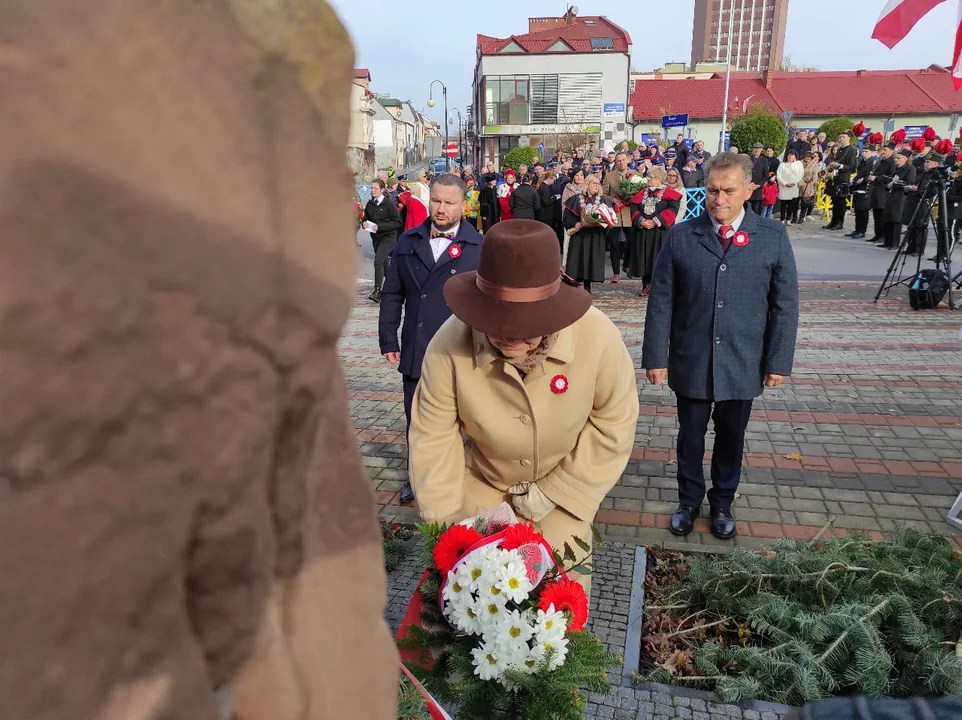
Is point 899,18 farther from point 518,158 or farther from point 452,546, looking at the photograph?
point 518,158

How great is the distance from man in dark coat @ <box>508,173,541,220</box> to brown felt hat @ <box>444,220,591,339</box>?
1252 centimetres

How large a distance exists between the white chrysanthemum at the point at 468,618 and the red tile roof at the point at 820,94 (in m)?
50.3

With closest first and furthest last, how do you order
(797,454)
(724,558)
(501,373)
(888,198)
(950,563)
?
(501,373) → (950,563) → (724,558) → (797,454) → (888,198)

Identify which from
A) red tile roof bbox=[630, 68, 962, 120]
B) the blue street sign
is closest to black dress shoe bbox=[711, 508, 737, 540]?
the blue street sign

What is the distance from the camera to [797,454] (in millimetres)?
5070

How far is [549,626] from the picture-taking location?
188 centimetres

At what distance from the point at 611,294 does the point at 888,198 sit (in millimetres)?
7340

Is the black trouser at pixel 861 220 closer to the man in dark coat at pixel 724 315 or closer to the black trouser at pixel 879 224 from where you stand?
the black trouser at pixel 879 224

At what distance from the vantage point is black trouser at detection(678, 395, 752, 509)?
Answer: 386 cm

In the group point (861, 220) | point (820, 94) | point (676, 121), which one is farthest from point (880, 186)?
point (820, 94)

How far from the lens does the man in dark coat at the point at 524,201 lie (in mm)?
14570

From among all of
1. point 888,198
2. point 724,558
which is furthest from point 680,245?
point 888,198

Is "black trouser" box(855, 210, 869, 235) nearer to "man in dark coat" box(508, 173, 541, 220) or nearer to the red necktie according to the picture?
"man in dark coat" box(508, 173, 541, 220)

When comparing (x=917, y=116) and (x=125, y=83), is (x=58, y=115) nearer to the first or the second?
(x=125, y=83)
